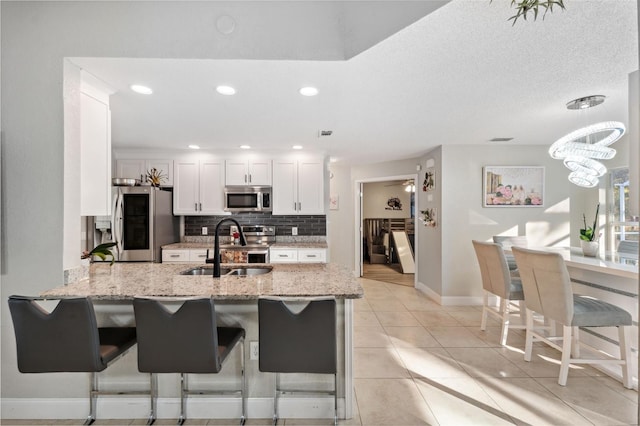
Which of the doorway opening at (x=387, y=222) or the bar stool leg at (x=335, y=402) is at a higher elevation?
the doorway opening at (x=387, y=222)

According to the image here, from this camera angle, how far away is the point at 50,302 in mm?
1935

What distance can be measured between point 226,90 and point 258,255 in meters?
2.41

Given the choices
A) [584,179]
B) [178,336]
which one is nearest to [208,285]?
[178,336]

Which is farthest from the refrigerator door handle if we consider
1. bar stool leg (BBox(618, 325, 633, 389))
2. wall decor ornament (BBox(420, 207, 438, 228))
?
bar stool leg (BBox(618, 325, 633, 389))

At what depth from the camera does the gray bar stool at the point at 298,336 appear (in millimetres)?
1585

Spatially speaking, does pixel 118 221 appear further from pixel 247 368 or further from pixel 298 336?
pixel 298 336

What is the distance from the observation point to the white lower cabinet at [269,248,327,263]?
436cm

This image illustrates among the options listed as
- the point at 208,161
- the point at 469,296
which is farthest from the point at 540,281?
the point at 208,161

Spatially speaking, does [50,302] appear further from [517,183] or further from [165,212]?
[517,183]

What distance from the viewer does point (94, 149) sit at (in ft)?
7.13

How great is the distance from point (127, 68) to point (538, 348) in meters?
4.14

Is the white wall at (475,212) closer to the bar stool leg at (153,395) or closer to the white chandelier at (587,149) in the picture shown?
the white chandelier at (587,149)

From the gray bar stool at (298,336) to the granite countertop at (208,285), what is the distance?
0.12 m

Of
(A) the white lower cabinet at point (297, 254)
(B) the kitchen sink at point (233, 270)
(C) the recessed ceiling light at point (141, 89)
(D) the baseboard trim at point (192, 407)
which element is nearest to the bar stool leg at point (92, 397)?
(D) the baseboard trim at point (192, 407)
